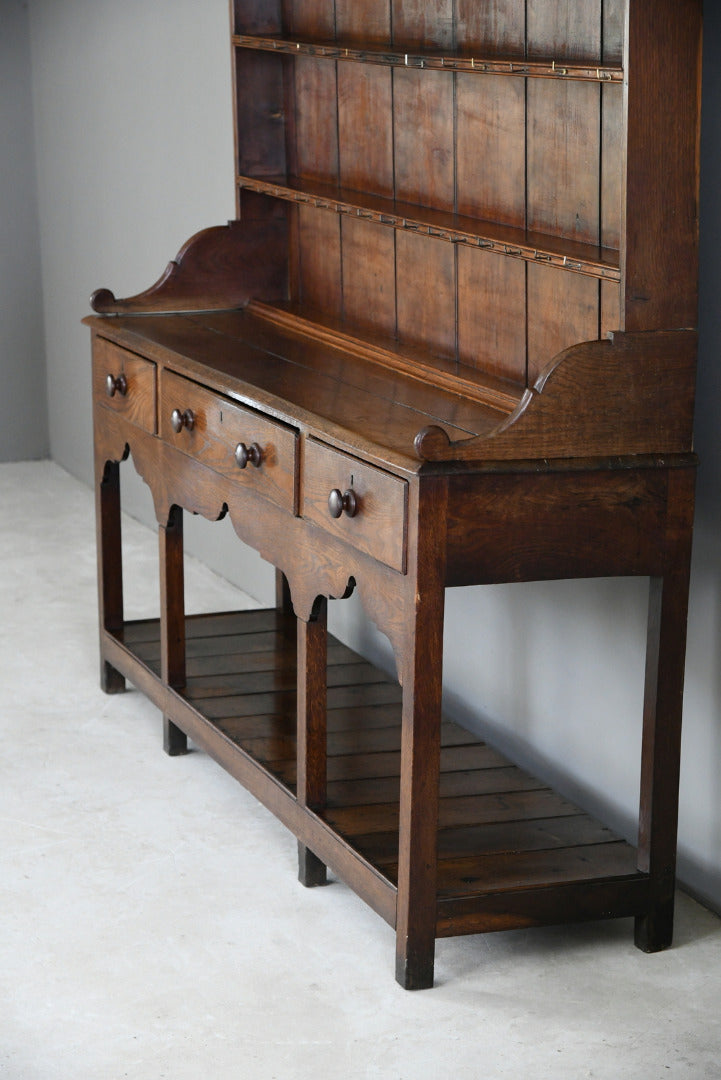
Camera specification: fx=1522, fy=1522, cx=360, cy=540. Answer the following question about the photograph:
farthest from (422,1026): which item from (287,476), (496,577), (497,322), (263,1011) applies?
(497,322)

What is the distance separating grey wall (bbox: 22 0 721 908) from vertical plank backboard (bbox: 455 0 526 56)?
1.61ft

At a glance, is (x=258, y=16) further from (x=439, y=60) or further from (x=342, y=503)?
(x=342, y=503)

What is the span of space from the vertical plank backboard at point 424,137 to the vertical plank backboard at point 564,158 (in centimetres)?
37

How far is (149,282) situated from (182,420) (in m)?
2.77

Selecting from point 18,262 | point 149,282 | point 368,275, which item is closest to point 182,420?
point 368,275

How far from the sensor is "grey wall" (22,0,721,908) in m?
3.24

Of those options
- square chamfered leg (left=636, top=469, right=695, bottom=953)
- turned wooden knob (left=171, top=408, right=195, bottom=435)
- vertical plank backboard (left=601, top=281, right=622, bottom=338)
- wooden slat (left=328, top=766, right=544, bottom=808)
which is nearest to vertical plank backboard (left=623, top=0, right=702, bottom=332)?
vertical plank backboard (left=601, top=281, right=622, bottom=338)

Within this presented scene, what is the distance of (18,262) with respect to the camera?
7.90m

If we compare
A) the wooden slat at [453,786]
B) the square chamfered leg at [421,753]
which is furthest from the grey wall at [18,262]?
the square chamfered leg at [421,753]

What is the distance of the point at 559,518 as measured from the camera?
2877mm

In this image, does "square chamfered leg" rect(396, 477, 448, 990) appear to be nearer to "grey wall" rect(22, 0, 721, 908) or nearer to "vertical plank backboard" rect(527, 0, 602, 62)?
"grey wall" rect(22, 0, 721, 908)

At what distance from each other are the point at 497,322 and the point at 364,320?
27.2 inches

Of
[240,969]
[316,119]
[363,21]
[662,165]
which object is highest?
[363,21]

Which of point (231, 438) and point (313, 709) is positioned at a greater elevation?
point (231, 438)
